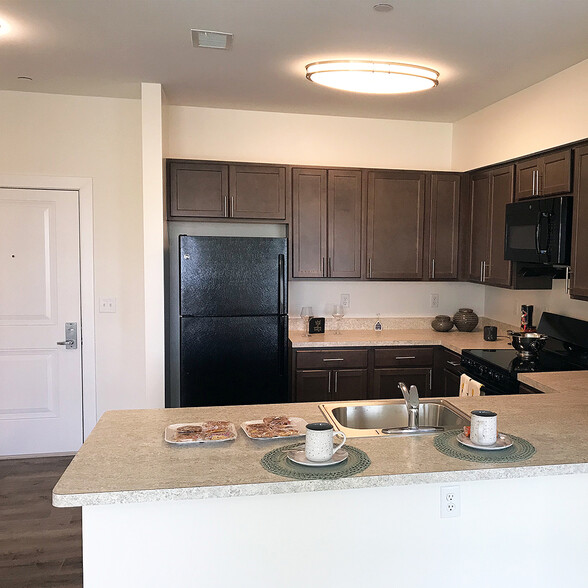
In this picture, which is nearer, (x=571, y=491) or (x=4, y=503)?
(x=571, y=491)

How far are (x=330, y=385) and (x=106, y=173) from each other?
229cm

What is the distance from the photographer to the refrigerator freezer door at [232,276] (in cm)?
383

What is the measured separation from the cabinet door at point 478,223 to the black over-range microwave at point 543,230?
1.97ft

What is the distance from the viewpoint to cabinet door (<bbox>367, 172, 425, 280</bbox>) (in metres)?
4.34

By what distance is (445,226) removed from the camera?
4.44 meters

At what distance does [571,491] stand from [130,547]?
4.77 feet

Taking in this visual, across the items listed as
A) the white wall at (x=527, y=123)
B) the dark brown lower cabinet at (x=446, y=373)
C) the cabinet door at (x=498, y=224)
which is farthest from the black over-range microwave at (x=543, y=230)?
the dark brown lower cabinet at (x=446, y=373)

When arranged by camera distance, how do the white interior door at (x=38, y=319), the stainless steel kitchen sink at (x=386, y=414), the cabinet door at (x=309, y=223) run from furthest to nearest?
the cabinet door at (x=309, y=223) → the white interior door at (x=38, y=319) → the stainless steel kitchen sink at (x=386, y=414)

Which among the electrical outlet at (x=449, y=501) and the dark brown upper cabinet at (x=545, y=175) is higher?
the dark brown upper cabinet at (x=545, y=175)

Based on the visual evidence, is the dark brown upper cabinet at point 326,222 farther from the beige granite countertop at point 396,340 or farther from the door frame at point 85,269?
the door frame at point 85,269

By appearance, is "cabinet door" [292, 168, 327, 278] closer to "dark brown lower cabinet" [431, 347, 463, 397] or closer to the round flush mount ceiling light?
the round flush mount ceiling light

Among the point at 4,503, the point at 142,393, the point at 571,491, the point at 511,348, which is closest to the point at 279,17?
the point at 571,491

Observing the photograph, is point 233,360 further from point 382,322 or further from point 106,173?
point 106,173

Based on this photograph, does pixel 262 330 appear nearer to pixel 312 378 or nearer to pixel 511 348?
pixel 312 378
